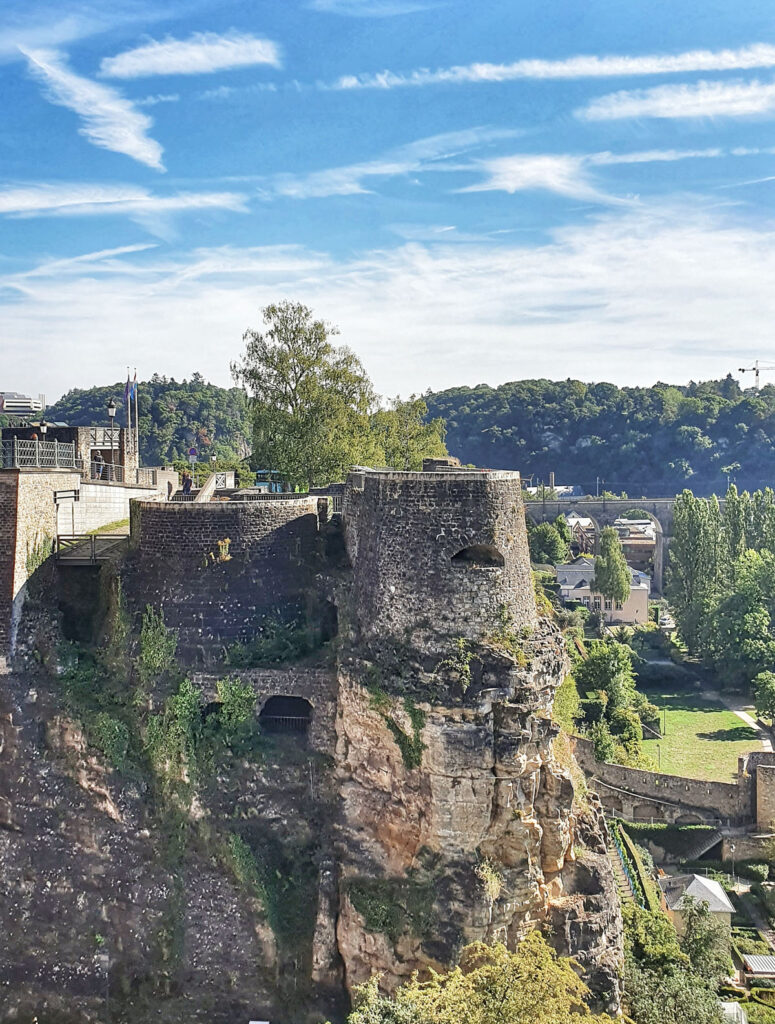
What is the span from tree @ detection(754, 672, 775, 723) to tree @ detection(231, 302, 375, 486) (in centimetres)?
2811

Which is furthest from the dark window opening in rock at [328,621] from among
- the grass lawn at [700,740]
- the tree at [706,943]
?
the grass lawn at [700,740]

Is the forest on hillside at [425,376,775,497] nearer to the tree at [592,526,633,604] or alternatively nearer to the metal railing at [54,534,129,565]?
the tree at [592,526,633,604]

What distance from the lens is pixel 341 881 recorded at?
20.9 m

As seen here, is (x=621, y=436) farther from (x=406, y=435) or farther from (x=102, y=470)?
(x=102, y=470)

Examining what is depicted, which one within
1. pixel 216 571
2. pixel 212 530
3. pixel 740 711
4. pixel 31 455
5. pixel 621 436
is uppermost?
pixel 621 436

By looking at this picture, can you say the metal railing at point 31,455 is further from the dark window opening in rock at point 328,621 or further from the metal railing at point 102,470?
the dark window opening in rock at point 328,621

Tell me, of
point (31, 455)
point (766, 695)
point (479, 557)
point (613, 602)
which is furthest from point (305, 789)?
point (613, 602)

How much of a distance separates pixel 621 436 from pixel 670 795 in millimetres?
120835

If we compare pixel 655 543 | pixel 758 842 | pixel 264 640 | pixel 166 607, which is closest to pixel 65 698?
pixel 166 607

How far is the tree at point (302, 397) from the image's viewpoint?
38.6 meters

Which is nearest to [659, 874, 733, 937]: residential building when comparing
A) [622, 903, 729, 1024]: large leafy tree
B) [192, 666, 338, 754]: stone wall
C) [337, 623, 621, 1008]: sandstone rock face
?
[622, 903, 729, 1024]: large leafy tree

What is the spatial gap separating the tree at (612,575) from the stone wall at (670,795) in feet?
122

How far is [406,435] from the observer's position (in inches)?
1983

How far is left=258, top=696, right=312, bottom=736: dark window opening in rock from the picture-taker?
74.1 ft
